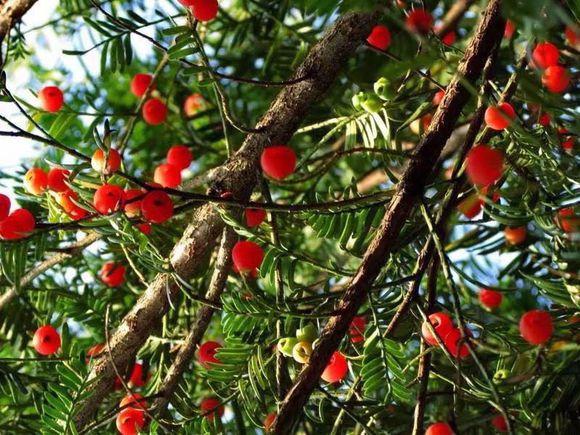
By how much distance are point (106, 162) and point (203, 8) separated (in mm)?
190

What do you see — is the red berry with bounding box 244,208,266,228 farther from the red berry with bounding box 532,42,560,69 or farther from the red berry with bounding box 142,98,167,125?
the red berry with bounding box 142,98,167,125

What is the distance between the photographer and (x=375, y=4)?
18.9 inches

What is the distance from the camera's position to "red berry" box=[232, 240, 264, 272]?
0.78m

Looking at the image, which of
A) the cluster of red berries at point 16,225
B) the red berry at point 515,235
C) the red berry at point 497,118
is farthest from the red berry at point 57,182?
the red berry at point 515,235

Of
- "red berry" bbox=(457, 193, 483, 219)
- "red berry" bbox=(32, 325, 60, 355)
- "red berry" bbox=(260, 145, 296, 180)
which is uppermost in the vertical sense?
"red berry" bbox=(457, 193, 483, 219)

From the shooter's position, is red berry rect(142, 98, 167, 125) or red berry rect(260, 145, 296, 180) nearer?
red berry rect(260, 145, 296, 180)

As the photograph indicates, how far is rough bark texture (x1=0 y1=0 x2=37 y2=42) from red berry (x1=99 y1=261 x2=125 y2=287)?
0.39 m

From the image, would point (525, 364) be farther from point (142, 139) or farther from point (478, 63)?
point (142, 139)

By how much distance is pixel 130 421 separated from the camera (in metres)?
0.81

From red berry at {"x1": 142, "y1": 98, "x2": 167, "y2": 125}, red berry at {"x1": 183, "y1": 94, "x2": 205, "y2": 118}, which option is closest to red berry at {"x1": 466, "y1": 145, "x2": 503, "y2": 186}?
red berry at {"x1": 142, "y1": 98, "x2": 167, "y2": 125}

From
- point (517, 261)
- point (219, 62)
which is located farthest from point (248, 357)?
point (219, 62)

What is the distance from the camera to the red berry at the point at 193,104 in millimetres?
1405

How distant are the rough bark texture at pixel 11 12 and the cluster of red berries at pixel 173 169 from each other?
9.3 inches

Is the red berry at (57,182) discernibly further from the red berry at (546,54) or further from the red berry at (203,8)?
the red berry at (546,54)
